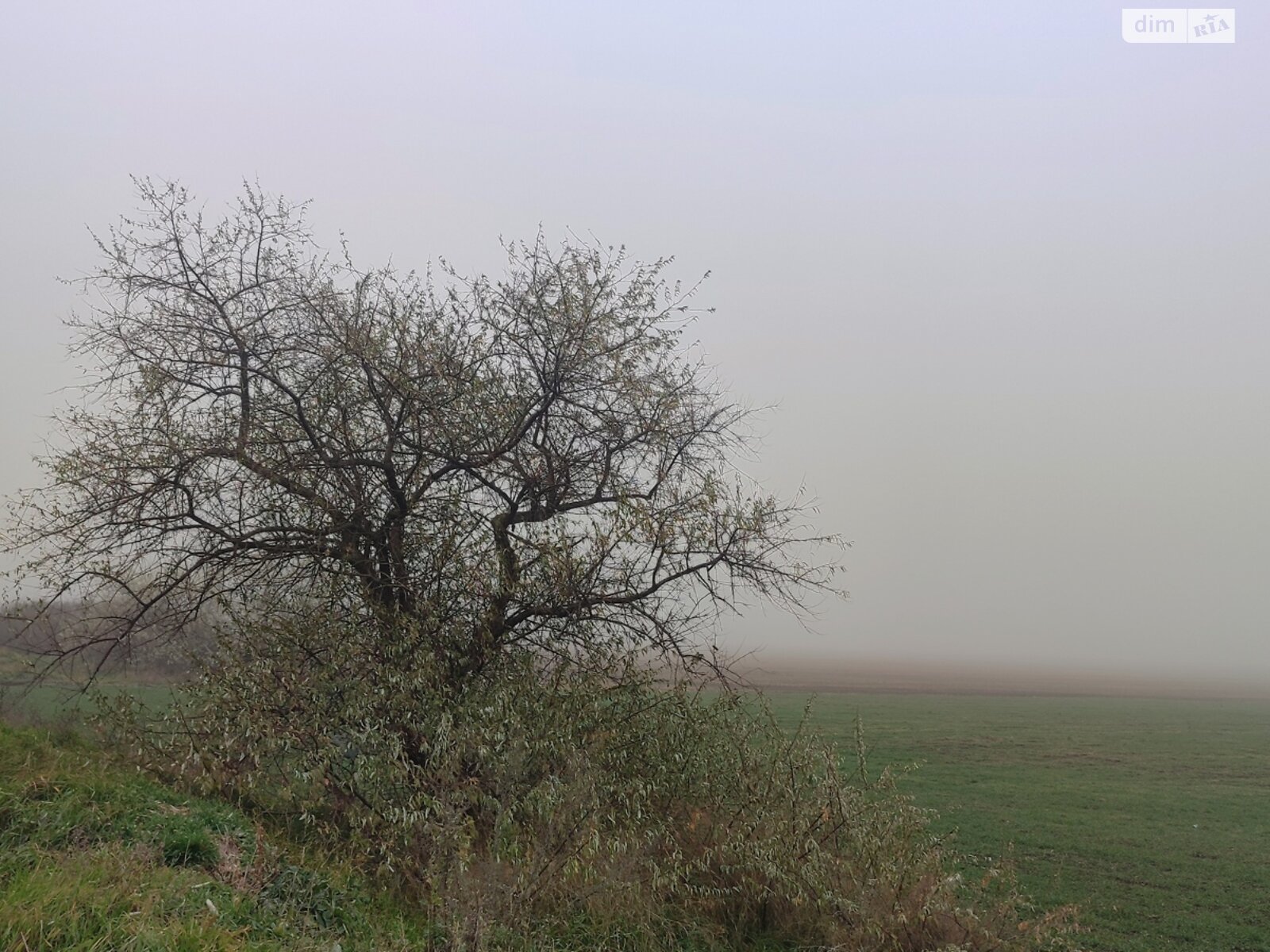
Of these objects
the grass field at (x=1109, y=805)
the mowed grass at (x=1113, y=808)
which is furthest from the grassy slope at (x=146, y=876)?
the mowed grass at (x=1113, y=808)

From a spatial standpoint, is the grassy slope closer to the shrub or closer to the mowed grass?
the shrub

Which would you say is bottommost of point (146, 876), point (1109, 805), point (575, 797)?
point (1109, 805)

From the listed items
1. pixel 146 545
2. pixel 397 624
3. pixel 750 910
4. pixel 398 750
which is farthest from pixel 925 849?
pixel 146 545

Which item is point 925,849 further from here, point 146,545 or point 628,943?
point 146,545

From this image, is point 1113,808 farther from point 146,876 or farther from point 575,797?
point 146,876

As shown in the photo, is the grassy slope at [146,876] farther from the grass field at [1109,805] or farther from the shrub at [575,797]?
the grass field at [1109,805]

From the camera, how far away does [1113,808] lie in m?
24.3

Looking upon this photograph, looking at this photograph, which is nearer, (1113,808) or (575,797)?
(575,797)

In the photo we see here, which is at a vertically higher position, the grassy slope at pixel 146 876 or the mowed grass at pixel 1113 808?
the grassy slope at pixel 146 876

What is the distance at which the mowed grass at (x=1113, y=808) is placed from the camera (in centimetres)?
1344

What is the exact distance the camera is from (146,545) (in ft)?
34.6

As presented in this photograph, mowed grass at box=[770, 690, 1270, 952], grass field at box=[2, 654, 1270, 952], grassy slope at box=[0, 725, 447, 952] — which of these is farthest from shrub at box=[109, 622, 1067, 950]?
grass field at box=[2, 654, 1270, 952]

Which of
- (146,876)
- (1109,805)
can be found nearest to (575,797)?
(146,876)

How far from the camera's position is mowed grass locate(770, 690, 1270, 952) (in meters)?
13.4
